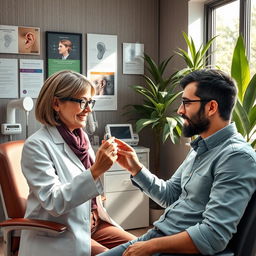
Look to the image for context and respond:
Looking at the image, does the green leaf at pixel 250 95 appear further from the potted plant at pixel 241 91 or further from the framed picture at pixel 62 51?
the framed picture at pixel 62 51

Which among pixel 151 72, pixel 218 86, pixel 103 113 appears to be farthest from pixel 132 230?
pixel 218 86

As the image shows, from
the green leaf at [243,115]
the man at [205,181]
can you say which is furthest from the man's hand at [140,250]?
the green leaf at [243,115]

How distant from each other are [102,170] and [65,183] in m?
0.22

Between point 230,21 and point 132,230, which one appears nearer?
point 230,21

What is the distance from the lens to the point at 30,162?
1712 millimetres

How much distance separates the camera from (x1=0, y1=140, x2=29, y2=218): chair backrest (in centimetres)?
192

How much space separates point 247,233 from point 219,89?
0.57 m

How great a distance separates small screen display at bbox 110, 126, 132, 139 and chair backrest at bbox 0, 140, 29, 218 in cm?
202

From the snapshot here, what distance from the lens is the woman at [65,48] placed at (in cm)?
396

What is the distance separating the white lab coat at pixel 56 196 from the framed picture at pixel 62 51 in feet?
7.37

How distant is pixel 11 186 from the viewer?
193 centimetres

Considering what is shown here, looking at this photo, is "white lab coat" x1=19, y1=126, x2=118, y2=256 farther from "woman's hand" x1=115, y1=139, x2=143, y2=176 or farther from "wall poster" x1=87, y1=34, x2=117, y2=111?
"wall poster" x1=87, y1=34, x2=117, y2=111

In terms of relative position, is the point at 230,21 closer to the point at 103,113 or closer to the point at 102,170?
the point at 103,113

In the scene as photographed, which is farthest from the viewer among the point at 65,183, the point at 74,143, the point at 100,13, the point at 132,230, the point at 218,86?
the point at 100,13
